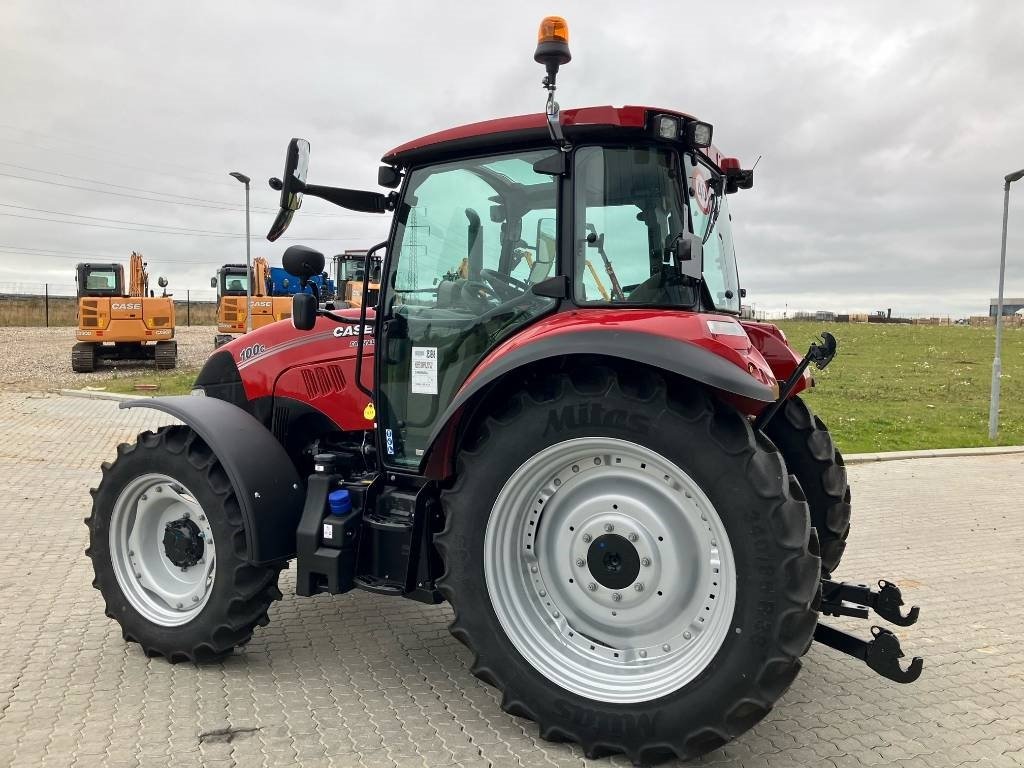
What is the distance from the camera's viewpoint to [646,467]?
3.07 metres

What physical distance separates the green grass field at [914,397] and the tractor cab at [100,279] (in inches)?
691

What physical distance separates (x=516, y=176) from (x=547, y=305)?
1.95 ft

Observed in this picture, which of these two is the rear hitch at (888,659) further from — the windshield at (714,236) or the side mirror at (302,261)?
the side mirror at (302,261)

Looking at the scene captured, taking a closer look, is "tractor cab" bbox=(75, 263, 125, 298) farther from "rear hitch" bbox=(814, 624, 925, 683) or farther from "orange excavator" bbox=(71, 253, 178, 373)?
"rear hitch" bbox=(814, 624, 925, 683)

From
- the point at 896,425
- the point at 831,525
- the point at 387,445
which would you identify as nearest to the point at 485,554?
the point at 387,445

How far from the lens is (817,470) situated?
4.04m

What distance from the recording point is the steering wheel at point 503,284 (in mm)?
3467

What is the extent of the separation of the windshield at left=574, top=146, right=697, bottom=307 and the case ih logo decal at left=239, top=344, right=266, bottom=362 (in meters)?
1.95

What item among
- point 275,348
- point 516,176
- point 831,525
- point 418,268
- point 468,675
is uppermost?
point 516,176

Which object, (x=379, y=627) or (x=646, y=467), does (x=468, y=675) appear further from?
(x=646, y=467)

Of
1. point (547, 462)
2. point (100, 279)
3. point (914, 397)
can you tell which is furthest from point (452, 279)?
point (100, 279)

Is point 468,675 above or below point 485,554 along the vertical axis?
below

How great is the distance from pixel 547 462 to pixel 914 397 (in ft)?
55.5

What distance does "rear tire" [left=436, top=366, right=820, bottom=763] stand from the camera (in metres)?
2.76
